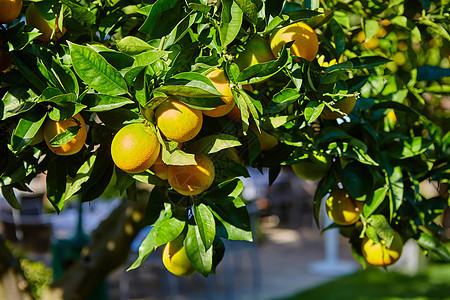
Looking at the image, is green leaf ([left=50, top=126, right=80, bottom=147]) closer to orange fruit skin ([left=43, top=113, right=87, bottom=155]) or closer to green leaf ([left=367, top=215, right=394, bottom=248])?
orange fruit skin ([left=43, top=113, right=87, bottom=155])

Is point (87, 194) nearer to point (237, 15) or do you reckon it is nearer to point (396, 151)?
point (237, 15)

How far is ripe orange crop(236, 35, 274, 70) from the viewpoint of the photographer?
2.34ft

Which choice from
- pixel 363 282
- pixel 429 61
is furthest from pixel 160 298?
pixel 429 61

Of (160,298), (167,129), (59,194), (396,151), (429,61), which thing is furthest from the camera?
(160,298)

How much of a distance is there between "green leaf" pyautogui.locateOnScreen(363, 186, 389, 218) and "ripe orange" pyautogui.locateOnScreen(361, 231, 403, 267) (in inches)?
3.2

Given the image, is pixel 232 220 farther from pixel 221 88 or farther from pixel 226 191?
pixel 221 88

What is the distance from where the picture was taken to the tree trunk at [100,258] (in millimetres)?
1670

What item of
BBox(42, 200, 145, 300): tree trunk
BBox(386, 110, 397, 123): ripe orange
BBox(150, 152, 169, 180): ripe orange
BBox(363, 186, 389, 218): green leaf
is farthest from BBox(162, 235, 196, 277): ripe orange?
BBox(42, 200, 145, 300): tree trunk

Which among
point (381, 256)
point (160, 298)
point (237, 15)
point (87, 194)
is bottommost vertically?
point (160, 298)

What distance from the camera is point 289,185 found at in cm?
836

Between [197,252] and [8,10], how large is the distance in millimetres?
449

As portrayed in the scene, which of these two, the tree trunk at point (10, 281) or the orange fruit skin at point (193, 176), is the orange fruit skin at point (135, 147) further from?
the tree trunk at point (10, 281)

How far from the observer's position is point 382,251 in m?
0.93

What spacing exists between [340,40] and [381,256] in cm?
41
